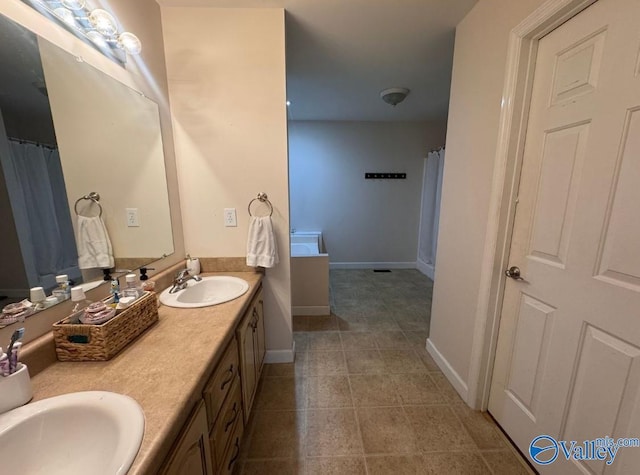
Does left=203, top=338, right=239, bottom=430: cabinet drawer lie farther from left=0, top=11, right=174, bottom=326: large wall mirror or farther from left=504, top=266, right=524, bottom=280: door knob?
left=504, top=266, right=524, bottom=280: door knob

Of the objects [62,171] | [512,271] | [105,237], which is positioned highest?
[62,171]

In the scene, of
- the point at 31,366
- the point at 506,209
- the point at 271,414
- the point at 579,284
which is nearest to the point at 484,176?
the point at 506,209

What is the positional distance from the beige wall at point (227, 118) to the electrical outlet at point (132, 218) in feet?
1.39

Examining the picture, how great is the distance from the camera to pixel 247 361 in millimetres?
1386

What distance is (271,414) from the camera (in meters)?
1.57

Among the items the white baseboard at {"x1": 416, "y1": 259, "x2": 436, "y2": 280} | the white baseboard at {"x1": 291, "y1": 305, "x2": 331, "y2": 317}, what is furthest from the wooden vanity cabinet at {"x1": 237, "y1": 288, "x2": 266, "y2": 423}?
the white baseboard at {"x1": 416, "y1": 259, "x2": 436, "y2": 280}

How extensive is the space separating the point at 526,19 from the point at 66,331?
2.26m

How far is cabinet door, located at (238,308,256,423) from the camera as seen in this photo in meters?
1.29

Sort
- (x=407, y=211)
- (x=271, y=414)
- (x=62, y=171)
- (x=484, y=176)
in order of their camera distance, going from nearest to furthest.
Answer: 1. (x=62, y=171)
2. (x=484, y=176)
3. (x=271, y=414)
4. (x=407, y=211)

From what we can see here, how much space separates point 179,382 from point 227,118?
5.11ft

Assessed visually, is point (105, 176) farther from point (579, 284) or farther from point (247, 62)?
point (579, 284)

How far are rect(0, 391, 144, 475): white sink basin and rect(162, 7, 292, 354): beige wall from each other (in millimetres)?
1220

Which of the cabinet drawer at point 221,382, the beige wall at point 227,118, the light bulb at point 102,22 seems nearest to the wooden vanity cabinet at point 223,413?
the cabinet drawer at point 221,382

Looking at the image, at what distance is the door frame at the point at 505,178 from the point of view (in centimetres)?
113
